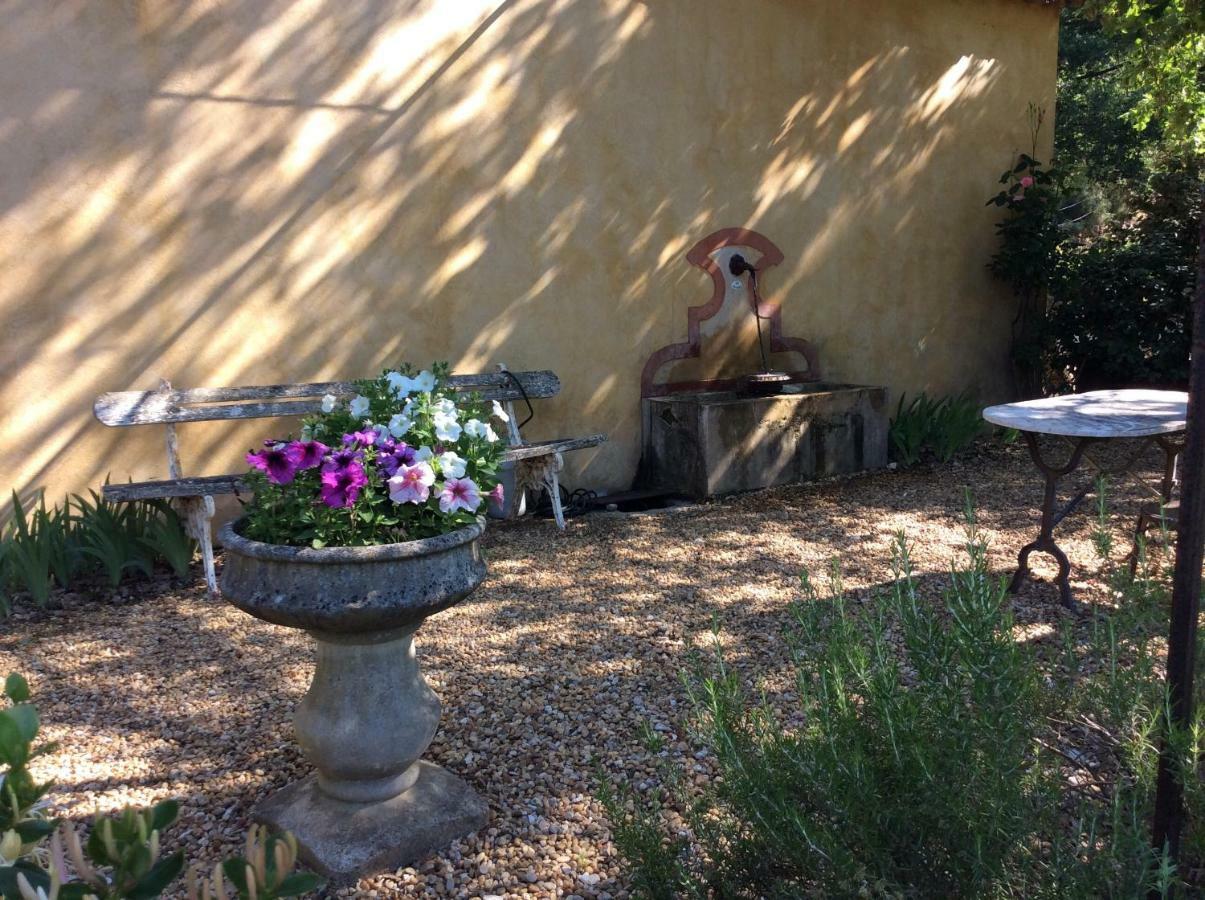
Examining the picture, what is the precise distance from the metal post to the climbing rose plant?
1460 mm

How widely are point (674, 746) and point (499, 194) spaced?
3.56m

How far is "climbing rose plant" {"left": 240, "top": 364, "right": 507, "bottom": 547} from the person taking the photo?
2307mm

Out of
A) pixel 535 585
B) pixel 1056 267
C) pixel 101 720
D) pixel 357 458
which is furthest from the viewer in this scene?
pixel 1056 267

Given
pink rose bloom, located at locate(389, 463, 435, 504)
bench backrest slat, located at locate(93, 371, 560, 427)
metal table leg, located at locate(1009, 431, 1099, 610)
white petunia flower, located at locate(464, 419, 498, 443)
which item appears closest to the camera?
pink rose bloom, located at locate(389, 463, 435, 504)

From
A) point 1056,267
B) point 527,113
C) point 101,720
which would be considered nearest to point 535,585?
point 101,720

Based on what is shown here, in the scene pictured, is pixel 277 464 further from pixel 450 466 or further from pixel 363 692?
pixel 363 692

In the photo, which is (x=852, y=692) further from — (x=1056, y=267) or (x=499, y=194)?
(x=1056, y=267)

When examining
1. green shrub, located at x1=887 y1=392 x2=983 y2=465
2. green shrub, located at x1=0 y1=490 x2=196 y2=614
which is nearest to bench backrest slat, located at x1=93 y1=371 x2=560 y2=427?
green shrub, located at x1=0 y1=490 x2=196 y2=614

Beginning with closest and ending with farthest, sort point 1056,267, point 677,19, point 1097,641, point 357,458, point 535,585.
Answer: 1. point 1097,641
2. point 357,458
3. point 535,585
4. point 677,19
5. point 1056,267

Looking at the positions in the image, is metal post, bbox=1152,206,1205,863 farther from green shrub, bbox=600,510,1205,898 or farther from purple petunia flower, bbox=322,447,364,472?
purple petunia flower, bbox=322,447,364,472

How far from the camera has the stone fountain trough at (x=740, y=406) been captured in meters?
5.96

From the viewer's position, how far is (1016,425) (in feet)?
12.5

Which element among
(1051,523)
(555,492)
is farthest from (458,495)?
(555,492)

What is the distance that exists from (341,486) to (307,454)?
0.15 metres
